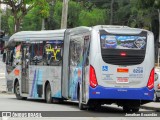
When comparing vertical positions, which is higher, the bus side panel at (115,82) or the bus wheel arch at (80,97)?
the bus side panel at (115,82)

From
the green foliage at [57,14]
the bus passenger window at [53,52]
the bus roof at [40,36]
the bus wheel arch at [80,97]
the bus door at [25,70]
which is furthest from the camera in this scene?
the green foliage at [57,14]

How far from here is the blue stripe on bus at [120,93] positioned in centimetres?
2002

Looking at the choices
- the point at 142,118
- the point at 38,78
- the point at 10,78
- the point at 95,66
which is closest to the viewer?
the point at 142,118

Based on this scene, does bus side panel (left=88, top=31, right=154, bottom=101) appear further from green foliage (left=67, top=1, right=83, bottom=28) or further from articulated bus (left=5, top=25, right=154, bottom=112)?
green foliage (left=67, top=1, right=83, bottom=28)

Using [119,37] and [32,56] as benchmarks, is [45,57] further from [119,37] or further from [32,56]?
[119,37]

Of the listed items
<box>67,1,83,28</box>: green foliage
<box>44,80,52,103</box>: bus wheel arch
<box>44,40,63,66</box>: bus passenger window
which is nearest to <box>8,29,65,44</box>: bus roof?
<box>44,40,63,66</box>: bus passenger window

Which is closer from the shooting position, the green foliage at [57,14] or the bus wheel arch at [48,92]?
the bus wheel arch at [48,92]

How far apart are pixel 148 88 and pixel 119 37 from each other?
1986 millimetres

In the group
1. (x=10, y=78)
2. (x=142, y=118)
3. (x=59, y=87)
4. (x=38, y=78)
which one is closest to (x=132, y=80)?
(x=142, y=118)

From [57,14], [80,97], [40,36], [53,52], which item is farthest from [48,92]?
[57,14]

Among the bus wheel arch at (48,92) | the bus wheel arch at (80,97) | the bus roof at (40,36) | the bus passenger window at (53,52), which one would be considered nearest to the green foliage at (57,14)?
the bus roof at (40,36)

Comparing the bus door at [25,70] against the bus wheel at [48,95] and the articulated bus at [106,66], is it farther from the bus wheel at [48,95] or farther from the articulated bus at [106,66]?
the articulated bus at [106,66]

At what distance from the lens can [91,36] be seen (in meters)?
20.3

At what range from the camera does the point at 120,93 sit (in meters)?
20.2
